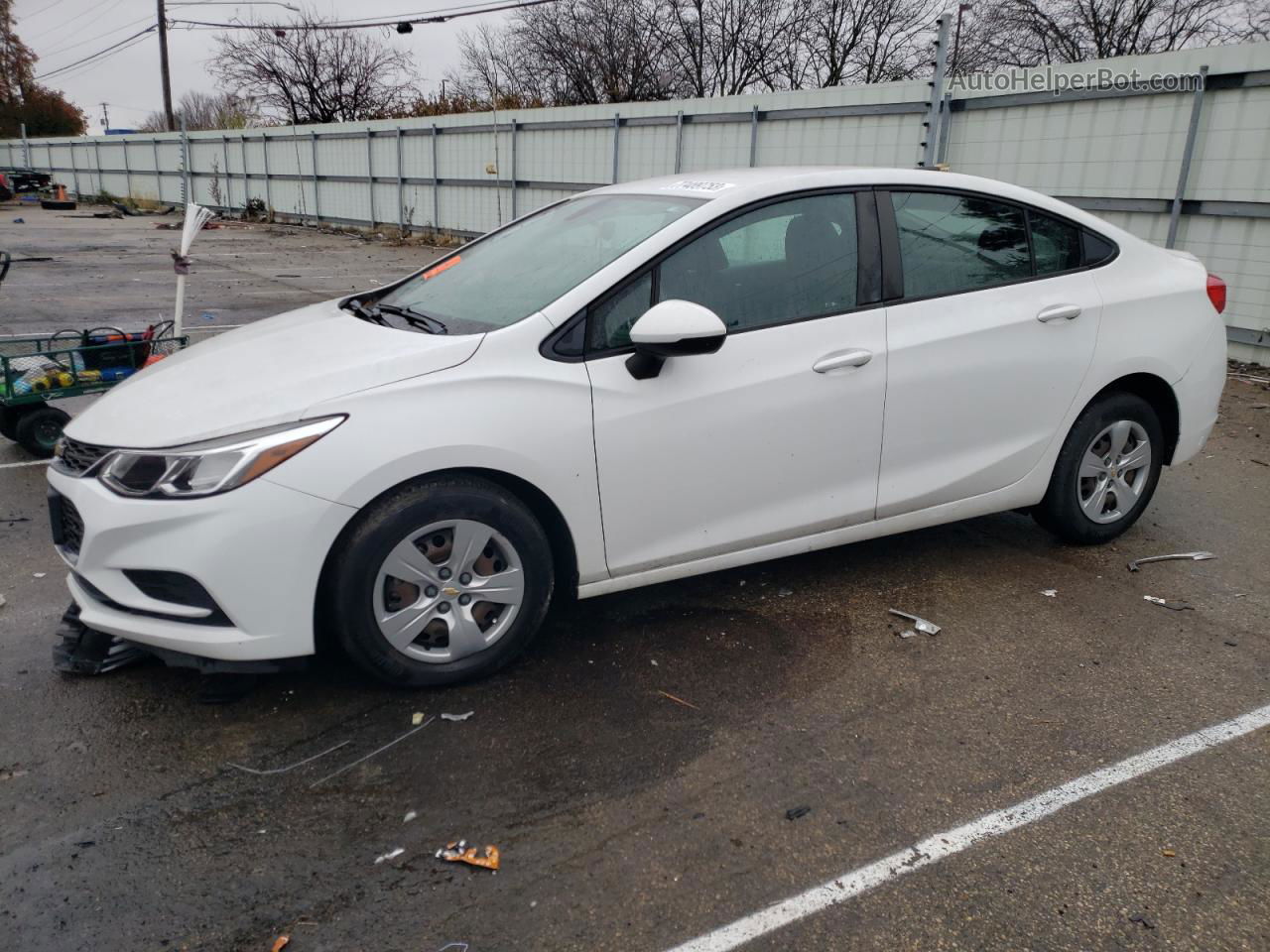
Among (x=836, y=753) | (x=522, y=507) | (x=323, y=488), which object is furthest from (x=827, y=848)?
(x=323, y=488)

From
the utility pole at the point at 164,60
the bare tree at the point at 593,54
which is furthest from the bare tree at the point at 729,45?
Result: the utility pole at the point at 164,60

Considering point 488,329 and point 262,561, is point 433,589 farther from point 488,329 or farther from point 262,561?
point 488,329

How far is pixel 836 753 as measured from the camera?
297 cm

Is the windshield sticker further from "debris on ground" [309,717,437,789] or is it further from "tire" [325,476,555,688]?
"debris on ground" [309,717,437,789]

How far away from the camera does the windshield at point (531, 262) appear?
350cm

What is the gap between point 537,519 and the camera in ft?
10.9

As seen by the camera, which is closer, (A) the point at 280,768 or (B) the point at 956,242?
(A) the point at 280,768

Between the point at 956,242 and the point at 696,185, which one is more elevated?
the point at 696,185

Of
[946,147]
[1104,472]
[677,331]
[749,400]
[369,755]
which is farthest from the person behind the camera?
[946,147]

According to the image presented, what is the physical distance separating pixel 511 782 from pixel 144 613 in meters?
Answer: 1.24

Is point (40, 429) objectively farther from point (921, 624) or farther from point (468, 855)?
point (921, 624)

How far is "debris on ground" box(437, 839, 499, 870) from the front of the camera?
2.48 meters

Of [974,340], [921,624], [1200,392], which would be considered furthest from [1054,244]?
[921,624]

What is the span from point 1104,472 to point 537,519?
2752 millimetres
